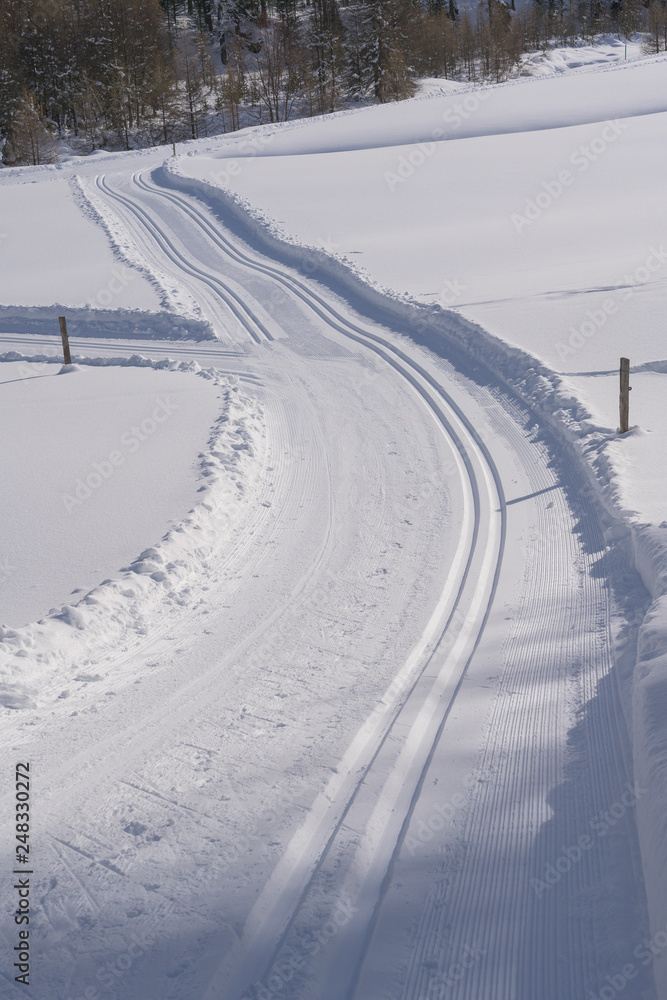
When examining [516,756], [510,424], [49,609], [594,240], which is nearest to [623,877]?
[516,756]

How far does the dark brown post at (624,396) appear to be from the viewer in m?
8.52

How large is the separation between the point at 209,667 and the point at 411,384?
6.73 metres

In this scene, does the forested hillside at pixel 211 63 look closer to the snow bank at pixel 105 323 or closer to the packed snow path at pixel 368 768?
the snow bank at pixel 105 323

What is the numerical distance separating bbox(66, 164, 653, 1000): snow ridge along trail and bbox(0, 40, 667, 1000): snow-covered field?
0.06 feet

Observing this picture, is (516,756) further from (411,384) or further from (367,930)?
(411,384)

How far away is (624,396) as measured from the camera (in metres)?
8.65

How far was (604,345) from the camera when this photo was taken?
1201 centimetres

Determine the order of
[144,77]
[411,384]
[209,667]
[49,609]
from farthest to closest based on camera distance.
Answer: [144,77] → [411,384] → [49,609] → [209,667]

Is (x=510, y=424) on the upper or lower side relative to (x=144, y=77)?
lower

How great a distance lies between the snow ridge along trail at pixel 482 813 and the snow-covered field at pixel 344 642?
0.02 meters

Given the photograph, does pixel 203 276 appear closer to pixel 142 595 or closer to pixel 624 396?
pixel 624 396

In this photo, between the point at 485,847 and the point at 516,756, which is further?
the point at 516,756

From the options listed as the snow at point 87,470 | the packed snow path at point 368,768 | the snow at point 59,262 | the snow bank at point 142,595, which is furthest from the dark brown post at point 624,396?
the snow at point 59,262

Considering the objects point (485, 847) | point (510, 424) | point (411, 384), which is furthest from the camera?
point (411, 384)
